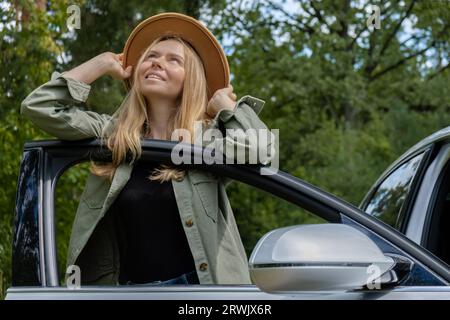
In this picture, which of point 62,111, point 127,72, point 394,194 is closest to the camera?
point 62,111

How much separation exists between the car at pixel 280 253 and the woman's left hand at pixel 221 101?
1.56 feet

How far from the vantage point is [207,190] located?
2508 mm

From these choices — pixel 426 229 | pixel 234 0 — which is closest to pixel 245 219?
pixel 234 0

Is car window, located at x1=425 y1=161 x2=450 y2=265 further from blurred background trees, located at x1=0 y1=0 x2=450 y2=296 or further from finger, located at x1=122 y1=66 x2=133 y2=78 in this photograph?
blurred background trees, located at x1=0 y1=0 x2=450 y2=296

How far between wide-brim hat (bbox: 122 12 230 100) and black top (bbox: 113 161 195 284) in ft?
2.20

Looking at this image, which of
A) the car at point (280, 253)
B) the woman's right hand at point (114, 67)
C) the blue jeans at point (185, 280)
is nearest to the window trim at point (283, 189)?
the car at point (280, 253)

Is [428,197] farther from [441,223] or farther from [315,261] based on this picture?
[315,261]

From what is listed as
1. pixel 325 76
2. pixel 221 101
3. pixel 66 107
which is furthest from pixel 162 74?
pixel 325 76

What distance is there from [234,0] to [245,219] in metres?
4.26

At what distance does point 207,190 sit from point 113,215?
295 mm

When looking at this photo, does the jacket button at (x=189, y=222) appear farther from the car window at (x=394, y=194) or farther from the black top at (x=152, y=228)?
the car window at (x=394, y=194)

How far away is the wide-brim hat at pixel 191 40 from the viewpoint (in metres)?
3.08

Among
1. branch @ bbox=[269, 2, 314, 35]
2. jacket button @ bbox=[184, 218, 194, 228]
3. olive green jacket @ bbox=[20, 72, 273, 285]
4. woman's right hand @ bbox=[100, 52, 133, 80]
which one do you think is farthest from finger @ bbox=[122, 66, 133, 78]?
branch @ bbox=[269, 2, 314, 35]

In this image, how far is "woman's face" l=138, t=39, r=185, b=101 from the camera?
2.90 meters
